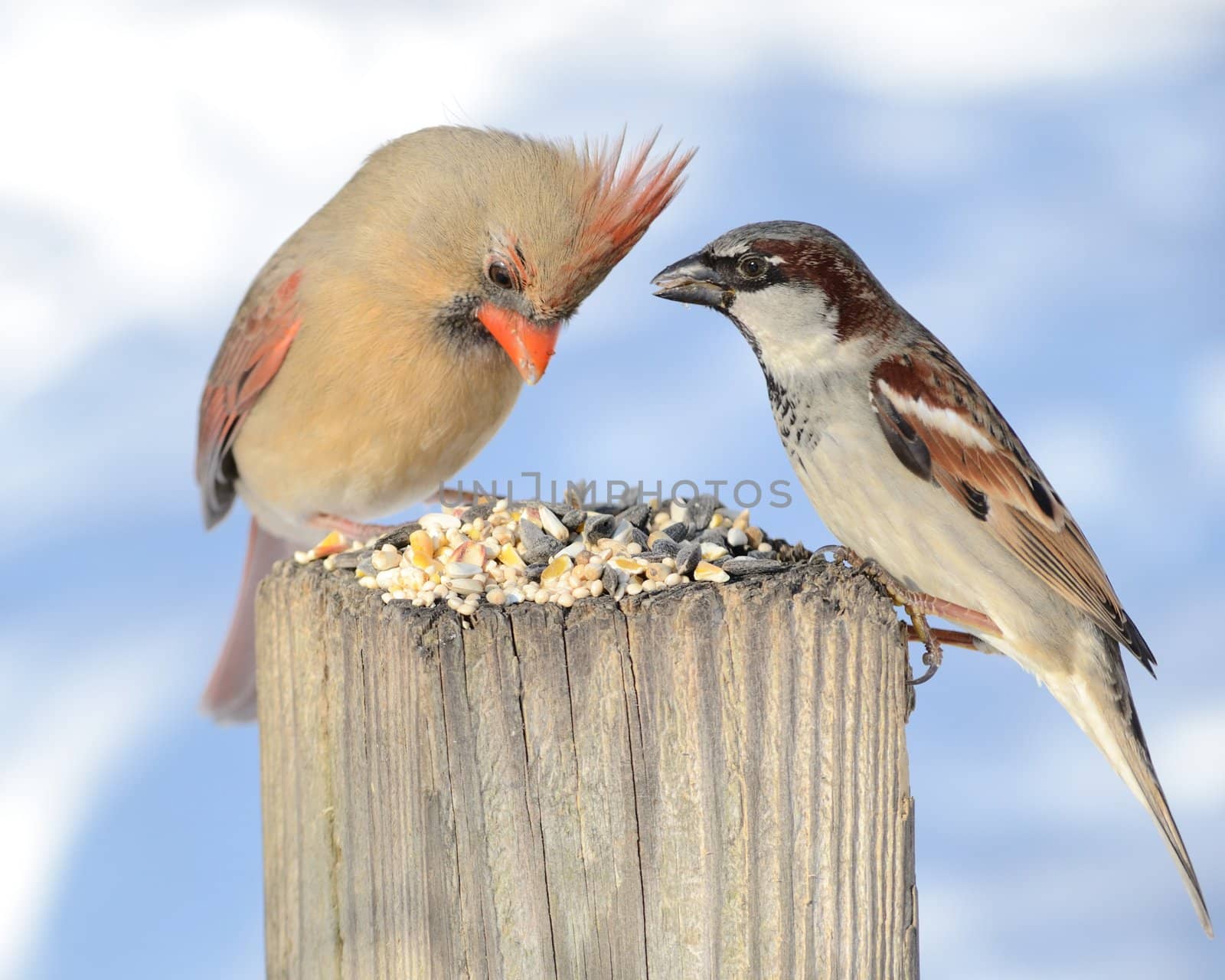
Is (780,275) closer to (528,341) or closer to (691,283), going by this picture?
(691,283)

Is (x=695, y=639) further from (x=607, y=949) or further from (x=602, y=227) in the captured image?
(x=602, y=227)

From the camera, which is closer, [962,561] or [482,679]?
Result: [482,679]

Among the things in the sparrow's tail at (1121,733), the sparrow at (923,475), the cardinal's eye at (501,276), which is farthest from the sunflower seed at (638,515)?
the sparrow's tail at (1121,733)

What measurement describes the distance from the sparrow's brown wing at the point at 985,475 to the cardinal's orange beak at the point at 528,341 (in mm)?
946

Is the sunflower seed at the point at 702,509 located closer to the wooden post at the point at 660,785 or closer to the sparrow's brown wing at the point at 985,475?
the sparrow's brown wing at the point at 985,475

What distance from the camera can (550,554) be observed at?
2688 millimetres

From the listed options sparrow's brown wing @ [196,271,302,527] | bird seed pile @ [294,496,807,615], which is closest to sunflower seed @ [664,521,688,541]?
bird seed pile @ [294,496,807,615]

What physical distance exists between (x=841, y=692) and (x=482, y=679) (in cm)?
69

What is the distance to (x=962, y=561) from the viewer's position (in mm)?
3148

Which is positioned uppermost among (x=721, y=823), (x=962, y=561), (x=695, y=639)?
(x=962, y=561)

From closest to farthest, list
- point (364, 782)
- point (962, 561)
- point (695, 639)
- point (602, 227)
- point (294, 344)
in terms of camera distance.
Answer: point (695, 639), point (364, 782), point (962, 561), point (602, 227), point (294, 344)

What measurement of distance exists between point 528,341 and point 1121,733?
1.97 m

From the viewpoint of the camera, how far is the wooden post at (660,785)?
2.30 m

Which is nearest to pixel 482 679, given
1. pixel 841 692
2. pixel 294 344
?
pixel 841 692
